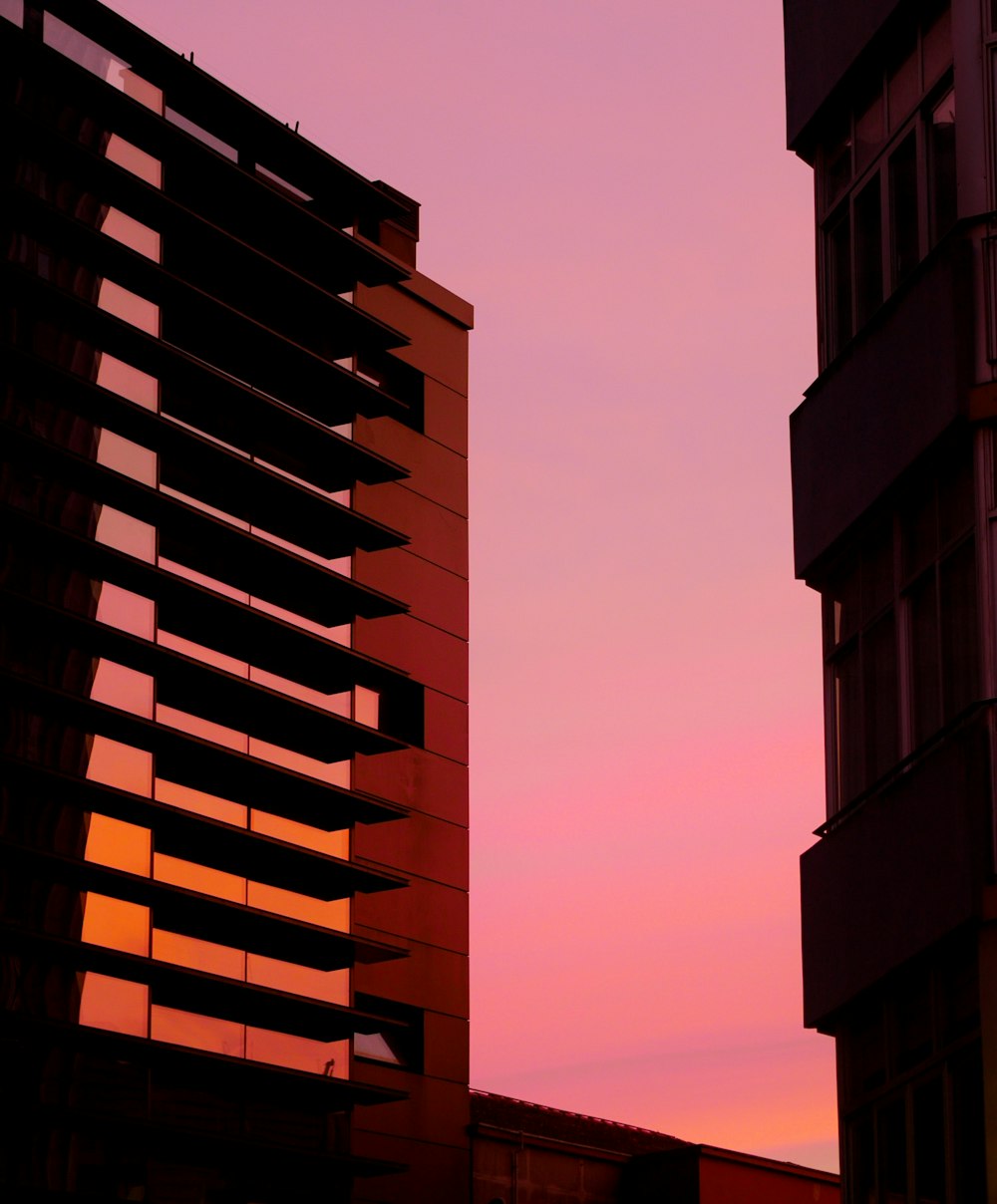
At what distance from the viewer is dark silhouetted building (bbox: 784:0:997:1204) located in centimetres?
1997

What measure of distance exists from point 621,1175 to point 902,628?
908 inches

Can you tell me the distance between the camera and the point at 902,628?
22.0 metres

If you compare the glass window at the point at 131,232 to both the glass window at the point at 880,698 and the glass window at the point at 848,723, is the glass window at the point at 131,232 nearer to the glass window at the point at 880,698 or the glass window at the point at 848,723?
the glass window at the point at 848,723

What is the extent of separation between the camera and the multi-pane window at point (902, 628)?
827 inches

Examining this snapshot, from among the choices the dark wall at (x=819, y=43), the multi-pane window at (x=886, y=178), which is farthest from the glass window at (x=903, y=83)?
the dark wall at (x=819, y=43)

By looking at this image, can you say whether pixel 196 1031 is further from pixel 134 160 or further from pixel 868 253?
pixel 868 253

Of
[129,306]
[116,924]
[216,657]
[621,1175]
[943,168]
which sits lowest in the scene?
[621,1175]

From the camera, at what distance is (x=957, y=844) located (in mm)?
19891

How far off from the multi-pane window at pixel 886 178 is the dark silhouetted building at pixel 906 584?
0.11 feet

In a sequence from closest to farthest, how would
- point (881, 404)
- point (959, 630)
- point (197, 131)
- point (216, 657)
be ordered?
point (959, 630), point (881, 404), point (216, 657), point (197, 131)

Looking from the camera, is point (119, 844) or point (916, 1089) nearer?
point (916, 1089)

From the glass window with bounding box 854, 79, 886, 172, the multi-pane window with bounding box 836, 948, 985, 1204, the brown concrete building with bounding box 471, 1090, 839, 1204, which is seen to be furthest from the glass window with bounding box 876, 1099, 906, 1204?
the brown concrete building with bounding box 471, 1090, 839, 1204

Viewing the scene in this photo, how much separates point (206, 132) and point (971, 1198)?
75.4 ft

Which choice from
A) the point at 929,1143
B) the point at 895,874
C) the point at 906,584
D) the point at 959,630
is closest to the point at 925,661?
the point at 959,630
